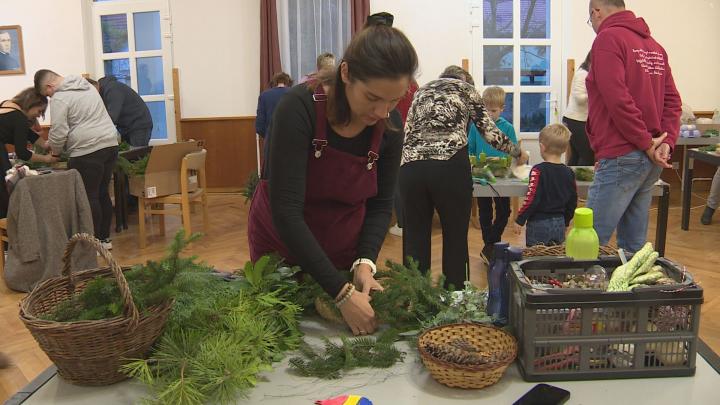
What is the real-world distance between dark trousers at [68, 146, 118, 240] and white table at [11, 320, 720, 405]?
3677mm

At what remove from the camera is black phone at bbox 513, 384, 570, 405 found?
3.89 ft

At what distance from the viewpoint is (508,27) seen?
22.7 feet

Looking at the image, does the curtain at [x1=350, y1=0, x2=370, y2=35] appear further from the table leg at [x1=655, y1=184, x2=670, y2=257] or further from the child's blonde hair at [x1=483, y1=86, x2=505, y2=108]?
the table leg at [x1=655, y1=184, x2=670, y2=257]

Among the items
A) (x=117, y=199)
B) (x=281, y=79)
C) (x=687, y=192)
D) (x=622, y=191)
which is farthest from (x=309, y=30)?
Answer: (x=622, y=191)

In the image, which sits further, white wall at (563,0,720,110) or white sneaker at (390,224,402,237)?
white wall at (563,0,720,110)

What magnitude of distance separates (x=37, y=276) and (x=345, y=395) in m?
3.43

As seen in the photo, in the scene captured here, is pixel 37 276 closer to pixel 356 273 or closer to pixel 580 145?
pixel 356 273

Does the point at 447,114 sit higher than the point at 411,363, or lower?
higher

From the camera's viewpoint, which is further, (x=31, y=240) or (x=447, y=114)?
(x=31, y=240)

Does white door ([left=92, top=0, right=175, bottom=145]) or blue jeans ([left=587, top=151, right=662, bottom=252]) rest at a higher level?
white door ([left=92, top=0, right=175, bottom=145])

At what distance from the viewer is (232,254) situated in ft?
15.8

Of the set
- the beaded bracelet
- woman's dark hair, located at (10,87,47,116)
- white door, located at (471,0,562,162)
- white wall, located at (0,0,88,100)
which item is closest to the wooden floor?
woman's dark hair, located at (10,87,47,116)

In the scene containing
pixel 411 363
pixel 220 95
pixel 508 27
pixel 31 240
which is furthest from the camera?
pixel 220 95

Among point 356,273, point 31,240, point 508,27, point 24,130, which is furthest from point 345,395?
point 508,27
